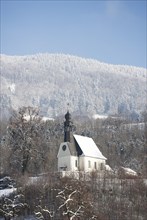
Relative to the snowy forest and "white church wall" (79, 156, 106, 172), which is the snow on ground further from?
"white church wall" (79, 156, 106, 172)

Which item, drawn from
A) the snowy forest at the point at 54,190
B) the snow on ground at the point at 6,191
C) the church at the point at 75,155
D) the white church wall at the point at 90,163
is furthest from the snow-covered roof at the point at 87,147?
the snow on ground at the point at 6,191

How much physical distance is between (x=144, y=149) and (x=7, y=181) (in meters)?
48.2

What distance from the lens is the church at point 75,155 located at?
202 feet

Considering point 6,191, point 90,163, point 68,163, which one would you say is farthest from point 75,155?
point 6,191

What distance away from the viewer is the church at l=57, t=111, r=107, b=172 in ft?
202

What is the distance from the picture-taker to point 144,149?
98188 mm

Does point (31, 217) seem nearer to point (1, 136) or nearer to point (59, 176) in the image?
point (59, 176)

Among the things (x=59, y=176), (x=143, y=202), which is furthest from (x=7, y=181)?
(x=143, y=202)

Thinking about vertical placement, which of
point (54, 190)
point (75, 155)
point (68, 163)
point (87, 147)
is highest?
point (87, 147)

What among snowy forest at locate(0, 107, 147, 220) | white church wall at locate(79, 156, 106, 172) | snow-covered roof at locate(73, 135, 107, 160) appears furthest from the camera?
snow-covered roof at locate(73, 135, 107, 160)

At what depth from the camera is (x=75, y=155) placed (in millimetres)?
62188

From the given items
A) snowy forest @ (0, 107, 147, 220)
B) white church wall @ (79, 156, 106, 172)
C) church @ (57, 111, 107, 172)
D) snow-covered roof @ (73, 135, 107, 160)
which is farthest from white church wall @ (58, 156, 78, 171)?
snowy forest @ (0, 107, 147, 220)

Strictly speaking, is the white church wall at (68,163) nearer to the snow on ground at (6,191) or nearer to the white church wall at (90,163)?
the white church wall at (90,163)

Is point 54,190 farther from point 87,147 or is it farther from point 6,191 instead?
point 87,147
